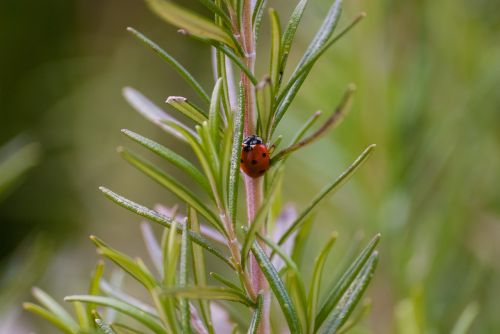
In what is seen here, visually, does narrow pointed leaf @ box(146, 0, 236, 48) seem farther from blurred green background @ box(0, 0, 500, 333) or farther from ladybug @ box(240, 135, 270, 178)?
blurred green background @ box(0, 0, 500, 333)

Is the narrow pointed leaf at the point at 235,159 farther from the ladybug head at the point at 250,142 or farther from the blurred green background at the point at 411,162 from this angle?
the blurred green background at the point at 411,162

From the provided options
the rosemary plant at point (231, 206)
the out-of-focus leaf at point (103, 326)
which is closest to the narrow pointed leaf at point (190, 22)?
the rosemary plant at point (231, 206)

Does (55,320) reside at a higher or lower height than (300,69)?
lower

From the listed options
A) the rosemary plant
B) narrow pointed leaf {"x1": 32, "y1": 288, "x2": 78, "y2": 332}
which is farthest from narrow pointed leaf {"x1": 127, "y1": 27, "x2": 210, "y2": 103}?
narrow pointed leaf {"x1": 32, "y1": 288, "x2": 78, "y2": 332}

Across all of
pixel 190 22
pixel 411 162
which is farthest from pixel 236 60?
pixel 411 162

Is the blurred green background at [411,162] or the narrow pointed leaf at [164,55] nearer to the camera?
the narrow pointed leaf at [164,55]

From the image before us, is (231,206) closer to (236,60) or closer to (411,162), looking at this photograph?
(236,60)
